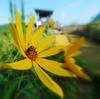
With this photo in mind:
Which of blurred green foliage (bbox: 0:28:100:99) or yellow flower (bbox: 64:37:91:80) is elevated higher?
yellow flower (bbox: 64:37:91:80)

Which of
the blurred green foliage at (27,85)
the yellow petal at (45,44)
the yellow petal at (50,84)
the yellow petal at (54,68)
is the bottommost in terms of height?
the blurred green foliage at (27,85)

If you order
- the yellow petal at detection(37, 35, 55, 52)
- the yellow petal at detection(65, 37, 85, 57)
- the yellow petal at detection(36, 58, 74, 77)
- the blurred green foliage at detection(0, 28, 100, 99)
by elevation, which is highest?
the yellow petal at detection(65, 37, 85, 57)

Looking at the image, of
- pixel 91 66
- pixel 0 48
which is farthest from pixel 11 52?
pixel 91 66

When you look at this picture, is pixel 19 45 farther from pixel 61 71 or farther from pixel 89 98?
pixel 89 98

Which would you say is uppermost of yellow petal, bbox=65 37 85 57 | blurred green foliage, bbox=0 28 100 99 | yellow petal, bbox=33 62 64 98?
yellow petal, bbox=65 37 85 57

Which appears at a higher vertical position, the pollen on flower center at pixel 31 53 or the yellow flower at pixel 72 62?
the yellow flower at pixel 72 62

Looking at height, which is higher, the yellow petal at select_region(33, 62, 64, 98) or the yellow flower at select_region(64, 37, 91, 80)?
the yellow flower at select_region(64, 37, 91, 80)
